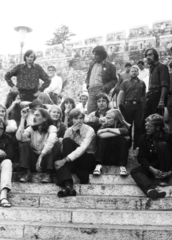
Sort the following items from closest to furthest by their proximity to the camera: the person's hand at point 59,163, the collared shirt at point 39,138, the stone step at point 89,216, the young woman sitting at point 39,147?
the stone step at point 89,216
the person's hand at point 59,163
the young woman sitting at point 39,147
the collared shirt at point 39,138

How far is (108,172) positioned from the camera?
5.32 meters

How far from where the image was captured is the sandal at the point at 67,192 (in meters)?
4.55

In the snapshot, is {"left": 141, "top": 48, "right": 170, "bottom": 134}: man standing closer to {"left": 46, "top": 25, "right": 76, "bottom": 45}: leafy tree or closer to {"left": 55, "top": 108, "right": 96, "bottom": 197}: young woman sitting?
{"left": 55, "top": 108, "right": 96, "bottom": 197}: young woman sitting

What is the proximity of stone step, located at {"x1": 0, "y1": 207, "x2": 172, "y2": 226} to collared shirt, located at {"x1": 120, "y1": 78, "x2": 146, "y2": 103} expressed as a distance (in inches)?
109

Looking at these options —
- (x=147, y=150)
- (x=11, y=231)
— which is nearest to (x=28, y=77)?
(x=147, y=150)

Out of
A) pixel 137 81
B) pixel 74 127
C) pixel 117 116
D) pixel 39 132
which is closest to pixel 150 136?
pixel 117 116

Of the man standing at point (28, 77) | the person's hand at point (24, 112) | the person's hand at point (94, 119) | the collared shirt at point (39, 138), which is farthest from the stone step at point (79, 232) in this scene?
the man standing at point (28, 77)

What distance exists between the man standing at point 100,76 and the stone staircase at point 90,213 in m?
2.09

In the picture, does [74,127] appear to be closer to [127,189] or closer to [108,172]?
[108,172]

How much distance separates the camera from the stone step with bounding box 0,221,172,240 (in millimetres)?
3688

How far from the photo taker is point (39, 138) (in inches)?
210

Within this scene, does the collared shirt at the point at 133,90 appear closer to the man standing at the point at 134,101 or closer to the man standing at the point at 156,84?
the man standing at the point at 134,101

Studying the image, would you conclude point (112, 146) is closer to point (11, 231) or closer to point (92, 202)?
point (92, 202)

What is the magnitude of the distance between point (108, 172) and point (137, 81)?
7.04ft
